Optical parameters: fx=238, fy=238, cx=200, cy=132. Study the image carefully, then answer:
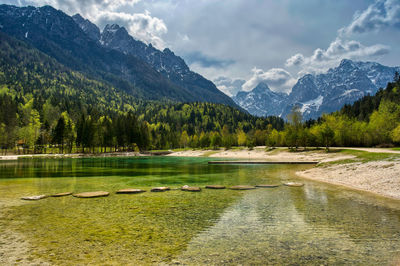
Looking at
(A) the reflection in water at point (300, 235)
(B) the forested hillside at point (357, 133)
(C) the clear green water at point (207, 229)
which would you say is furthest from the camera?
(B) the forested hillside at point (357, 133)

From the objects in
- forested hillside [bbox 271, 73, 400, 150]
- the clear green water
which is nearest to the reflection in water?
the clear green water

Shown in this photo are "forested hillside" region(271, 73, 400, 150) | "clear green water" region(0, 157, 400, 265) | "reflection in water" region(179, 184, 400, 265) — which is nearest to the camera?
"reflection in water" region(179, 184, 400, 265)

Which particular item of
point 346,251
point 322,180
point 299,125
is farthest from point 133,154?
point 346,251

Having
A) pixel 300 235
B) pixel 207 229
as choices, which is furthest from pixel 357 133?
pixel 207 229

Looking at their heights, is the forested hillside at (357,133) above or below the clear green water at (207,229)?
above

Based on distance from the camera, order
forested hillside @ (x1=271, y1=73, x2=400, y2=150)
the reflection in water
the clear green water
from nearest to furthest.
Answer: the reflection in water → the clear green water → forested hillside @ (x1=271, y1=73, x2=400, y2=150)

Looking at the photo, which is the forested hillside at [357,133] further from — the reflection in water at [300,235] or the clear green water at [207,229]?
the clear green water at [207,229]

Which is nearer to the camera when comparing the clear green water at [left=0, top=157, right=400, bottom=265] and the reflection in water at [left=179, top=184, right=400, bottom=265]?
the reflection in water at [left=179, top=184, right=400, bottom=265]

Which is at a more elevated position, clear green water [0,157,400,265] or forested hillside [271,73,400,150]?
forested hillside [271,73,400,150]

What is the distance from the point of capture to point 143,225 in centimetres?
1469

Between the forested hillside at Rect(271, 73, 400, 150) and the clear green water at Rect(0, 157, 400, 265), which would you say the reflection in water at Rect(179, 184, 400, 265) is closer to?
the clear green water at Rect(0, 157, 400, 265)

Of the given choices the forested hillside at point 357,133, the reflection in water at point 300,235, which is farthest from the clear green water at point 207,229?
the forested hillside at point 357,133

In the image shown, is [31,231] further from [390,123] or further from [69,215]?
[390,123]

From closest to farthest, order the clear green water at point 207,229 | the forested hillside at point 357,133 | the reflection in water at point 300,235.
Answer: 1. the reflection in water at point 300,235
2. the clear green water at point 207,229
3. the forested hillside at point 357,133
